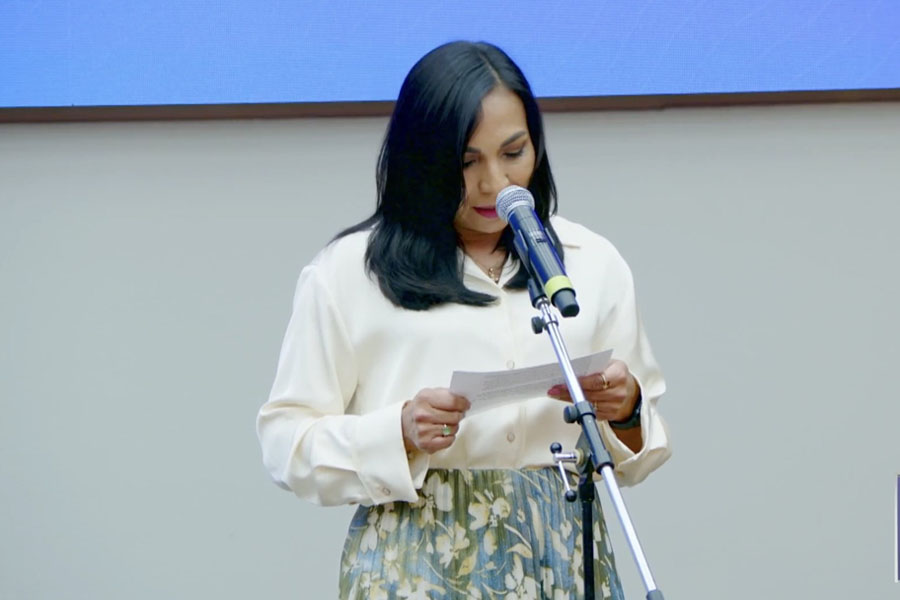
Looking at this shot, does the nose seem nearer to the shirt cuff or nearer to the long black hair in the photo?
the long black hair

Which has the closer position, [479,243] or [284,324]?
[479,243]

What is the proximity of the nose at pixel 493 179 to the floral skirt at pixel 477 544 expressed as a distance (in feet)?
1.31

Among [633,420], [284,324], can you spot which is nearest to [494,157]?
[633,420]

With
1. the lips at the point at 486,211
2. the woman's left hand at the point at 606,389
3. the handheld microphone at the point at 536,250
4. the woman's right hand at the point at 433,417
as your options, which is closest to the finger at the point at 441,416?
the woman's right hand at the point at 433,417

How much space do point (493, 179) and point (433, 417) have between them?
381 millimetres

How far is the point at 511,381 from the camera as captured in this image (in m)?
1.73

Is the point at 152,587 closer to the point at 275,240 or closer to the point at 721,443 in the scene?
the point at 275,240

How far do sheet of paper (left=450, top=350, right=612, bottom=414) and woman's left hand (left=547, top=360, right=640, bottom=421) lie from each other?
13mm

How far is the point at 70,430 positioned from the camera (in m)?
3.21

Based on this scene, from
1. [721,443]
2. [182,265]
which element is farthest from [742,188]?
[182,265]

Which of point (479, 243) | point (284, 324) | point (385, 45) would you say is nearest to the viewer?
point (479, 243)

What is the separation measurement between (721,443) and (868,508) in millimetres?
385

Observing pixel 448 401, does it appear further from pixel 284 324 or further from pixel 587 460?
pixel 284 324

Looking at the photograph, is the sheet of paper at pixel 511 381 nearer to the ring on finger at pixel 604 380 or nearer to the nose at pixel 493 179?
the ring on finger at pixel 604 380
